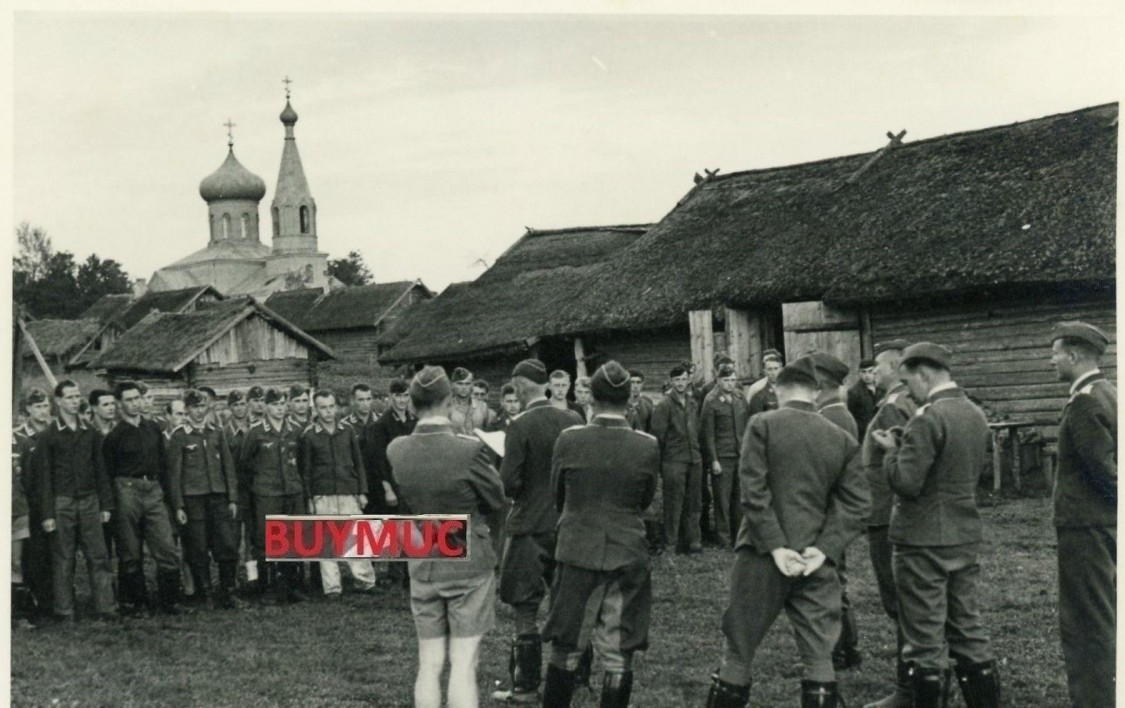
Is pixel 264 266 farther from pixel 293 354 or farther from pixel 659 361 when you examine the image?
pixel 659 361

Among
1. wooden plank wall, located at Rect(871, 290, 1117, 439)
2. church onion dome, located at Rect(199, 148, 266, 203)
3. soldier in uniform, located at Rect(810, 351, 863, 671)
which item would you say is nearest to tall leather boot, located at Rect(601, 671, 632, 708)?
soldier in uniform, located at Rect(810, 351, 863, 671)

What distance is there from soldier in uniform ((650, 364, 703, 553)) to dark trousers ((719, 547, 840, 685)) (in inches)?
235

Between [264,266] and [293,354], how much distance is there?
42.3 meters

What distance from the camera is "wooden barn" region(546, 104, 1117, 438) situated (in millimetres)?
14078

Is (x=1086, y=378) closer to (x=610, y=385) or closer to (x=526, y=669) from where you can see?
(x=610, y=385)

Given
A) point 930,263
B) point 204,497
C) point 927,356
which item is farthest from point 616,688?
point 930,263

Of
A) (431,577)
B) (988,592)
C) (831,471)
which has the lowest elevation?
(988,592)

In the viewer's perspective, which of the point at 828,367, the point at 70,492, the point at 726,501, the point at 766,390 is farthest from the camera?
the point at 726,501

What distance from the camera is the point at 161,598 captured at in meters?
9.48

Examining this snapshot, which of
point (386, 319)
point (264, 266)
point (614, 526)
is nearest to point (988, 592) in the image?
point (614, 526)

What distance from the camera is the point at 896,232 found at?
16.0 metres

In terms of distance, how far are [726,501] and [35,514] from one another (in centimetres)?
647

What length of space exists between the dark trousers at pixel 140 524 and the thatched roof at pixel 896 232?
31.8 ft

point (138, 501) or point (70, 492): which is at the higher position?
point (70, 492)
